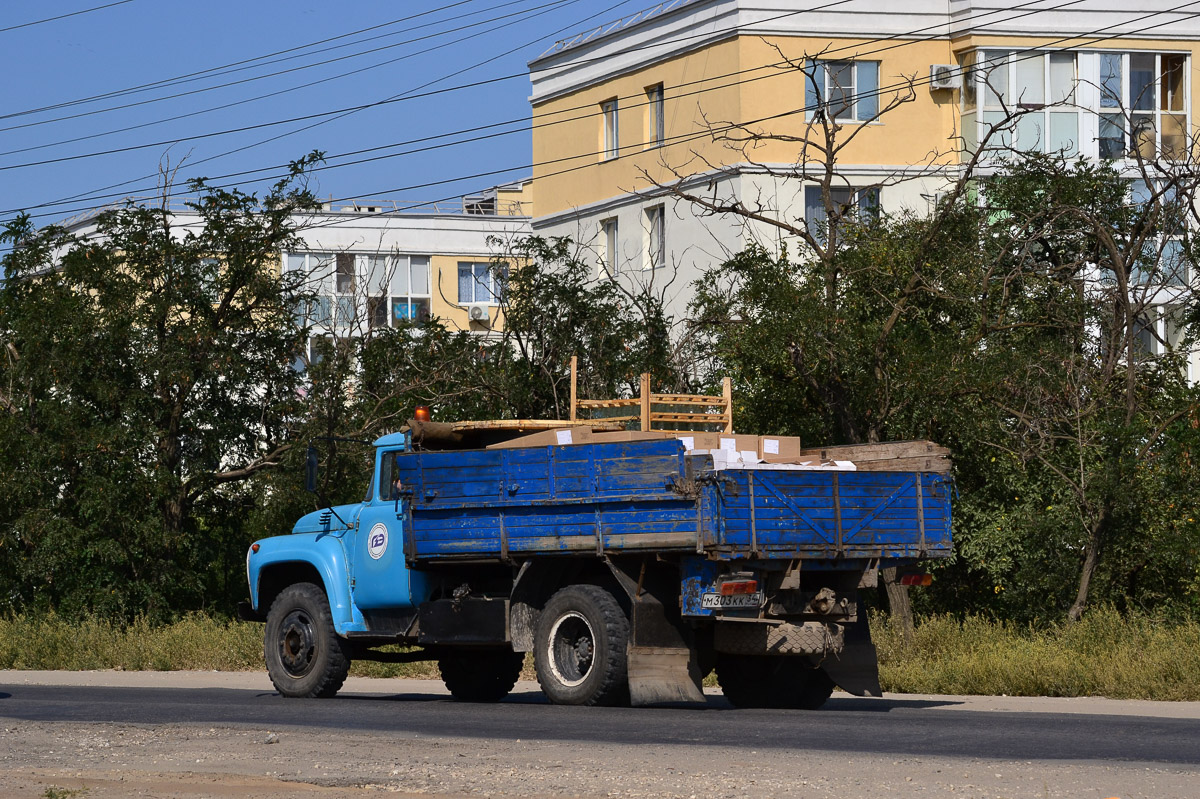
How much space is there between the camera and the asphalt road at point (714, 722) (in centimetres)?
1241

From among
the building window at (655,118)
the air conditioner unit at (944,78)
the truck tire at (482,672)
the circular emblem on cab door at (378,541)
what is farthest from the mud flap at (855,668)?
the building window at (655,118)

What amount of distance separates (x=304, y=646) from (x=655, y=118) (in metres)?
27.4

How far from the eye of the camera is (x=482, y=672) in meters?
18.6

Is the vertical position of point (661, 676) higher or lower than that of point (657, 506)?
lower

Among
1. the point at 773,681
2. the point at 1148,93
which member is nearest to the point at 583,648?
the point at 773,681

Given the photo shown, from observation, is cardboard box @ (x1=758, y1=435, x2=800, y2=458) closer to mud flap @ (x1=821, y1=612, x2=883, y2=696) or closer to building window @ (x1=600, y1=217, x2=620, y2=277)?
mud flap @ (x1=821, y1=612, x2=883, y2=696)

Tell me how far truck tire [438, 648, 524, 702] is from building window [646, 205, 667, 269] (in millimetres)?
24917

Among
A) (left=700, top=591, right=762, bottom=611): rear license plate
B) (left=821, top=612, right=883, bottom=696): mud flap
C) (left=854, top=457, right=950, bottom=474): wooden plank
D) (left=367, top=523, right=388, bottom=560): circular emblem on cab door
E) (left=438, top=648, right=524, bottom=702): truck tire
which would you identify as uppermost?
(left=854, top=457, right=950, bottom=474): wooden plank

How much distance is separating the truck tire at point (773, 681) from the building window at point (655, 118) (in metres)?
27.1

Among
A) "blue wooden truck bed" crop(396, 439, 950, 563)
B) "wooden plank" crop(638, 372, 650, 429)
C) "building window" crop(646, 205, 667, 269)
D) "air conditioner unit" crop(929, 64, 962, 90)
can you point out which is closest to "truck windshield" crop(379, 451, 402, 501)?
"blue wooden truck bed" crop(396, 439, 950, 563)

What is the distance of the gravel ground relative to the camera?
10305 millimetres

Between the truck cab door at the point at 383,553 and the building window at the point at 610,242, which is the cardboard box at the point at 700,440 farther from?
the building window at the point at 610,242

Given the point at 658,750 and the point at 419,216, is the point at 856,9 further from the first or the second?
the point at 658,750

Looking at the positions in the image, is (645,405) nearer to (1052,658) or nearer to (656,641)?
(656,641)
